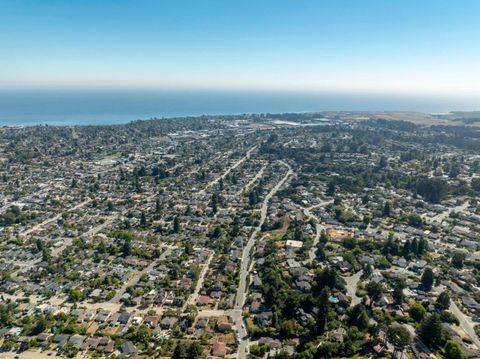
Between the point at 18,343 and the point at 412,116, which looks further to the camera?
the point at 412,116

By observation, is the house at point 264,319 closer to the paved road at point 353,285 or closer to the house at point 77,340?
the paved road at point 353,285

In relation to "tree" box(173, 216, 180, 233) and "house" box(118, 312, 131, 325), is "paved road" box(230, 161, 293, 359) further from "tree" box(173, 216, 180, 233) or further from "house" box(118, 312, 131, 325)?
"tree" box(173, 216, 180, 233)

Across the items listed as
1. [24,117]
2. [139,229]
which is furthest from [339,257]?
[24,117]

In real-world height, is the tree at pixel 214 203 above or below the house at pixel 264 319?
above

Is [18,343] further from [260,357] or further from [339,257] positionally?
[339,257]

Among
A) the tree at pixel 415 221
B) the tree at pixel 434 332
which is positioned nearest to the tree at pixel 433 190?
the tree at pixel 415 221
